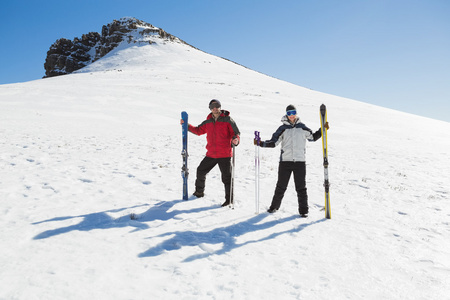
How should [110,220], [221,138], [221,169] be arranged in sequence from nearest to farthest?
[110,220] < [221,138] < [221,169]

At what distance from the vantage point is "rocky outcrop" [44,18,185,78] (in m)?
107

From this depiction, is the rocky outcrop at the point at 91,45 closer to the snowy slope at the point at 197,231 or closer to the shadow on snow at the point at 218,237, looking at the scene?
the snowy slope at the point at 197,231

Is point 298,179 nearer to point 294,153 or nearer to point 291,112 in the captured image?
point 294,153

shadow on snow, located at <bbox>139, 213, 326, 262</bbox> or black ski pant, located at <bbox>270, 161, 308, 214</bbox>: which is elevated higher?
black ski pant, located at <bbox>270, 161, 308, 214</bbox>

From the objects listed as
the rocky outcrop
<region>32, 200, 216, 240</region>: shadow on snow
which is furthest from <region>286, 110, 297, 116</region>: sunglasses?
the rocky outcrop

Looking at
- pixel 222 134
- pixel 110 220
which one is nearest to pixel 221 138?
pixel 222 134

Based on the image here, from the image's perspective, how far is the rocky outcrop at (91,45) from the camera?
107 meters

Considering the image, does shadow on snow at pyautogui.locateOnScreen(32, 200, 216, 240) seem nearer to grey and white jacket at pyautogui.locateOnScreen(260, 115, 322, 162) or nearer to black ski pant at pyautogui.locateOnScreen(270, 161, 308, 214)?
black ski pant at pyautogui.locateOnScreen(270, 161, 308, 214)

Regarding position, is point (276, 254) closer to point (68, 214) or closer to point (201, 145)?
point (68, 214)

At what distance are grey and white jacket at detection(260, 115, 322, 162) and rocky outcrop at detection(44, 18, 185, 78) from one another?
107 metres

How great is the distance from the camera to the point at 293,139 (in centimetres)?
546

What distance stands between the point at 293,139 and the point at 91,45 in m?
158

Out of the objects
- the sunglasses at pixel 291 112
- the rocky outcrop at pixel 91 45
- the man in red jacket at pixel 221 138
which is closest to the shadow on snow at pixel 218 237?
the man in red jacket at pixel 221 138

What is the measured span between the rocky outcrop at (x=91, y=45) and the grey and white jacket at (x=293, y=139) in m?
107
